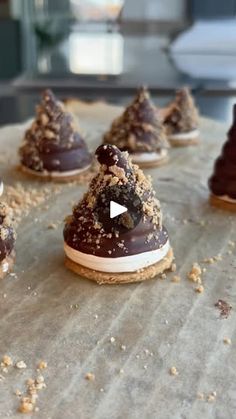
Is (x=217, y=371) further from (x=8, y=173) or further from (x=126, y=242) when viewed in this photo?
(x=8, y=173)

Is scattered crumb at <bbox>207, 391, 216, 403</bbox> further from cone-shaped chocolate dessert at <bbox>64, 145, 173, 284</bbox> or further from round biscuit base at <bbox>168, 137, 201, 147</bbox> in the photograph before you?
round biscuit base at <bbox>168, 137, 201, 147</bbox>

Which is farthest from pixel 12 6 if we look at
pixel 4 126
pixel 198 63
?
pixel 4 126

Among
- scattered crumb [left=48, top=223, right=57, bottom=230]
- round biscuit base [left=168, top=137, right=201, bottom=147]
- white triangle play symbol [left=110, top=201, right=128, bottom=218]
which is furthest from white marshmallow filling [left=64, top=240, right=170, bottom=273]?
round biscuit base [left=168, top=137, right=201, bottom=147]

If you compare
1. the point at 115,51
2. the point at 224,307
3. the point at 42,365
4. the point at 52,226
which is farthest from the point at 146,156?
the point at 115,51

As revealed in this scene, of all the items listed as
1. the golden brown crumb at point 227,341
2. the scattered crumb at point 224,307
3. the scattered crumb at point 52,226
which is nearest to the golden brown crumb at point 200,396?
the golden brown crumb at point 227,341

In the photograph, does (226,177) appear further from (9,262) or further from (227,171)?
(9,262)

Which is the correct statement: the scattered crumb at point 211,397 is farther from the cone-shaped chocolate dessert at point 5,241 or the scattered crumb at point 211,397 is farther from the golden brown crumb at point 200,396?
the cone-shaped chocolate dessert at point 5,241
